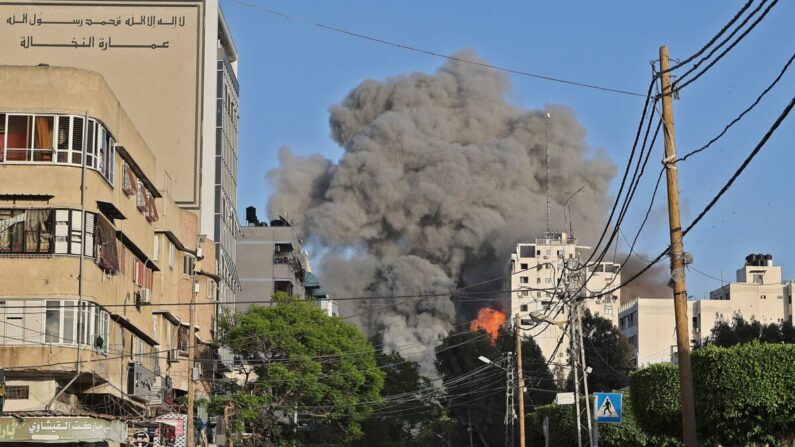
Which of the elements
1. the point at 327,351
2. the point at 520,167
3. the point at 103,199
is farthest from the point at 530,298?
the point at 103,199

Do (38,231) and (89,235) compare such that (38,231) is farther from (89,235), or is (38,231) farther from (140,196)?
(140,196)

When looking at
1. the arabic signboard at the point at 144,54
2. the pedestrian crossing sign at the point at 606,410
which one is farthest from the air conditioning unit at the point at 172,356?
the pedestrian crossing sign at the point at 606,410

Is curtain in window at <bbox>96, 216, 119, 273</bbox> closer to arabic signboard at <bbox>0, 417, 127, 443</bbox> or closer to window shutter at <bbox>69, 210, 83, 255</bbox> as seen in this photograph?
window shutter at <bbox>69, 210, 83, 255</bbox>

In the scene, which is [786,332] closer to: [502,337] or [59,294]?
[502,337]

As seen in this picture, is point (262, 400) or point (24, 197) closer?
point (24, 197)

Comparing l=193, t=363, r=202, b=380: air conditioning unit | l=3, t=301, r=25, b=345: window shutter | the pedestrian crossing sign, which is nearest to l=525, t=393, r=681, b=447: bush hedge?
the pedestrian crossing sign

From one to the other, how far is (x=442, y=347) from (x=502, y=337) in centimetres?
620

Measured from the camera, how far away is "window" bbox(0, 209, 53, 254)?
1564 inches

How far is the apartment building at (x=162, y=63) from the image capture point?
78.7m

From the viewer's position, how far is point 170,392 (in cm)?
5819

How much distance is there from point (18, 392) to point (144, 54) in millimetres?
43587

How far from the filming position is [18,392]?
3941 centimetres

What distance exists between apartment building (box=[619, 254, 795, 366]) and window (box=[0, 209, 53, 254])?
10556 centimetres

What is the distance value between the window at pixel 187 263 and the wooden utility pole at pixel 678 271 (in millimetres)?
41355
